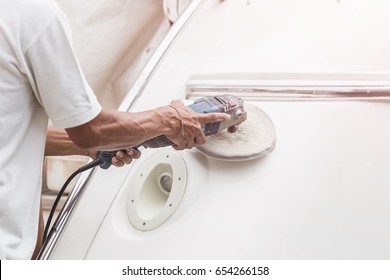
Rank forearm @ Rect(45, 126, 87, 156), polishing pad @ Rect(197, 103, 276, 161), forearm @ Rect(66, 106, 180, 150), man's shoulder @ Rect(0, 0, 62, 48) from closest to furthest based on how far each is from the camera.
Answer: man's shoulder @ Rect(0, 0, 62, 48) < forearm @ Rect(66, 106, 180, 150) < polishing pad @ Rect(197, 103, 276, 161) < forearm @ Rect(45, 126, 87, 156)

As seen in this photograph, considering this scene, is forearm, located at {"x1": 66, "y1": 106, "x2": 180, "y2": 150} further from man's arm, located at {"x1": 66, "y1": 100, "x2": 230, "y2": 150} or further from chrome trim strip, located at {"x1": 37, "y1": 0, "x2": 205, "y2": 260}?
chrome trim strip, located at {"x1": 37, "y1": 0, "x2": 205, "y2": 260}

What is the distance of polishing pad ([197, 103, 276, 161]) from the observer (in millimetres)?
967

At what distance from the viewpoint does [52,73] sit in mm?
703

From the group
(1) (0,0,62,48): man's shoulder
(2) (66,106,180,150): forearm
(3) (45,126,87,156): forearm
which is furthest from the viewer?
(3) (45,126,87,156): forearm

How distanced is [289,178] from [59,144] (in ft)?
1.82

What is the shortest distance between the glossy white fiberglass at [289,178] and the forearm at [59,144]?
95 millimetres

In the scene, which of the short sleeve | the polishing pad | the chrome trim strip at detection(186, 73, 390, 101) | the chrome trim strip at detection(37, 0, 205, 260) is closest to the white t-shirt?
the short sleeve

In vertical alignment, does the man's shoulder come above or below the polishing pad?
above

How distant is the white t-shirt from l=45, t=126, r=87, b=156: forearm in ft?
0.92

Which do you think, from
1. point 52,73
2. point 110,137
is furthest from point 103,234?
point 52,73

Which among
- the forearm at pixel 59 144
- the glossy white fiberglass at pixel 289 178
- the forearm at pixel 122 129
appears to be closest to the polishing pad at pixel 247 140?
the glossy white fiberglass at pixel 289 178

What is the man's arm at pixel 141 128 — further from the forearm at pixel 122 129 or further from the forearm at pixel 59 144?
the forearm at pixel 59 144

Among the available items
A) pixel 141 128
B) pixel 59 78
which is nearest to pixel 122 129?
pixel 141 128

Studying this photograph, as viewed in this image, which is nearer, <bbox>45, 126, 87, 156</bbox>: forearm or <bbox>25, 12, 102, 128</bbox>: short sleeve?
<bbox>25, 12, 102, 128</bbox>: short sleeve
